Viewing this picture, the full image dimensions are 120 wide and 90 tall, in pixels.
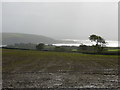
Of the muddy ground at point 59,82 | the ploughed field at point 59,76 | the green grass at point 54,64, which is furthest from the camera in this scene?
the green grass at point 54,64

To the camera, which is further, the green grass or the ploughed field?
the green grass

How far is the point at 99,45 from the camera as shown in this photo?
351 ft

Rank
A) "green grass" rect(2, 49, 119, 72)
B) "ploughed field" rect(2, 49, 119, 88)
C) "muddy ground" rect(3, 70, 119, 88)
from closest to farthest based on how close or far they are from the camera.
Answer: "muddy ground" rect(3, 70, 119, 88) < "ploughed field" rect(2, 49, 119, 88) < "green grass" rect(2, 49, 119, 72)

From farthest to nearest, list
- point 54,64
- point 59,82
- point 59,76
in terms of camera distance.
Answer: point 54,64 → point 59,76 → point 59,82

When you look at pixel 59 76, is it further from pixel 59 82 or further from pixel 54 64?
pixel 54 64

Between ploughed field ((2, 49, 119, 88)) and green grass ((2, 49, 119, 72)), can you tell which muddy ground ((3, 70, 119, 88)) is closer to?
ploughed field ((2, 49, 119, 88))

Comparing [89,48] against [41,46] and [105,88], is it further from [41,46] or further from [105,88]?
[105,88]

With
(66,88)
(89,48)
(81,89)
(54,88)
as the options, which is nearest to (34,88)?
(54,88)

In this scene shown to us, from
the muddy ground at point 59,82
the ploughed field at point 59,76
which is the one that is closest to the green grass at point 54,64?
the ploughed field at point 59,76

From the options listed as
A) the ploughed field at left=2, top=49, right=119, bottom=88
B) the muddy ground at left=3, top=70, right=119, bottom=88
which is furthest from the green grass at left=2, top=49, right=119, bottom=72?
the muddy ground at left=3, top=70, right=119, bottom=88

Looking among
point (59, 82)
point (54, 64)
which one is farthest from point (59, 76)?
point (54, 64)

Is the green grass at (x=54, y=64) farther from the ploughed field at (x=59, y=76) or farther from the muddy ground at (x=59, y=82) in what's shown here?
the muddy ground at (x=59, y=82)

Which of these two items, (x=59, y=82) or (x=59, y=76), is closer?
(x=59, y=82)

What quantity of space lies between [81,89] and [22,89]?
3923mm
